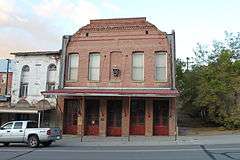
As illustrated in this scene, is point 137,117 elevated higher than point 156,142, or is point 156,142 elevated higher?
point 137,117

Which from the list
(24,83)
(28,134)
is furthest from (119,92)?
(24,83)

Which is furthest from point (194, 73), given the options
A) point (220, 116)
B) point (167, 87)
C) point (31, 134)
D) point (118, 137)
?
point (31, 134)

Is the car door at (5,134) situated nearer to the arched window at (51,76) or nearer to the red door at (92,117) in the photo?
the red door at (92,117)

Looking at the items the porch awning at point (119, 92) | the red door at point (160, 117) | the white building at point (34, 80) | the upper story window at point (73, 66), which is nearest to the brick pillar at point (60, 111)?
the white building at point (34, 80)

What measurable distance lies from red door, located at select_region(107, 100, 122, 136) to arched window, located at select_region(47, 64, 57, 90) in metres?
6.00

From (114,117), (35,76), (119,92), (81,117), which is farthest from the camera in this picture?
(35,76)

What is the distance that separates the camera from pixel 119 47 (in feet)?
109

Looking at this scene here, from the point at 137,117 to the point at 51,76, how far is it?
9.15 meters

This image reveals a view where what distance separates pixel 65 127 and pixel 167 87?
9.86 meters

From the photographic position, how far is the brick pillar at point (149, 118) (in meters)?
31.2

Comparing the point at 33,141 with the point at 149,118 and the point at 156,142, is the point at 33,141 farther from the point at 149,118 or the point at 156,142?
the point at 149,118

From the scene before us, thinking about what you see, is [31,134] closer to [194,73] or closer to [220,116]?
[220,116]

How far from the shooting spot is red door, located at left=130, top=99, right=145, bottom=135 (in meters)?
31.7

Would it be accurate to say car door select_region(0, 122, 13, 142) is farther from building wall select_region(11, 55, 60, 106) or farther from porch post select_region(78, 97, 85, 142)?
building wall select_region(11, 55, 60, 106)
